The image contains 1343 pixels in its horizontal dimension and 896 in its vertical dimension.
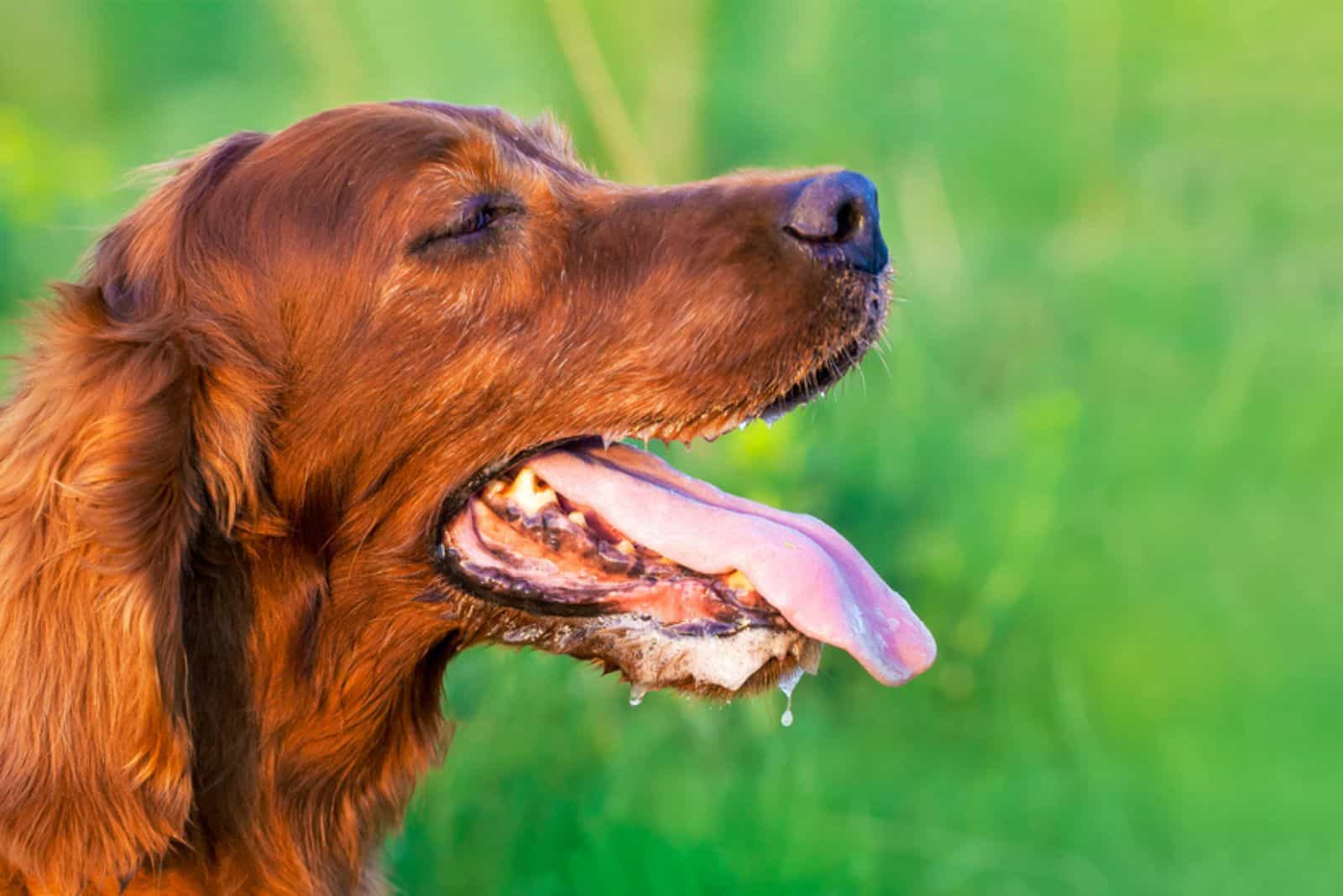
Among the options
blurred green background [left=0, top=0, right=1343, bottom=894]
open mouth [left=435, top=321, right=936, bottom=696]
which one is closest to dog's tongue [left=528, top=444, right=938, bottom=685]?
open mouth [left=435, top=321, right=936, bottom=696]

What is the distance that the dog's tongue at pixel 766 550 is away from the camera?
2.47 metres

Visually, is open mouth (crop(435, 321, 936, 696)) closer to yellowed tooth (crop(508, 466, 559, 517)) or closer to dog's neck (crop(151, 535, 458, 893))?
yellowed tooth (crop(508, 466, 559, 517))

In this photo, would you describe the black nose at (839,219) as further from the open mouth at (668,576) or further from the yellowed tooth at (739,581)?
the yellowed tooth at (739,581)

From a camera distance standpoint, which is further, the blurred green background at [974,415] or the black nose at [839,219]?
the blurred green background at [974,415]

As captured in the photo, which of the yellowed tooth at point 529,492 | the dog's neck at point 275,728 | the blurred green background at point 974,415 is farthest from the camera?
the blurred green background at point 974,415

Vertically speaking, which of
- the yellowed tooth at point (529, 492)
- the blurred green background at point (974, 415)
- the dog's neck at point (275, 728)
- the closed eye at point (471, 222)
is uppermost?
the closed eye at point (471, 222)

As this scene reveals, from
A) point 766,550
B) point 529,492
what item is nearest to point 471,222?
point 529,492

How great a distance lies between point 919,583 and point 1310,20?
2857 mm

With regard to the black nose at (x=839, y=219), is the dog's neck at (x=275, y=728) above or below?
below

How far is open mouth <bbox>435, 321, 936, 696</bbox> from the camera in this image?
8.07 feet

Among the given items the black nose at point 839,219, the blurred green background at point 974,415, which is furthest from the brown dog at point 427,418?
the blurred green background at point 974,415

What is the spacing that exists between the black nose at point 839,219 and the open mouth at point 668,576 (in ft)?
0.52

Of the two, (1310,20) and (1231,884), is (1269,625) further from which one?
(1310,20)

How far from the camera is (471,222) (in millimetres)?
2557
